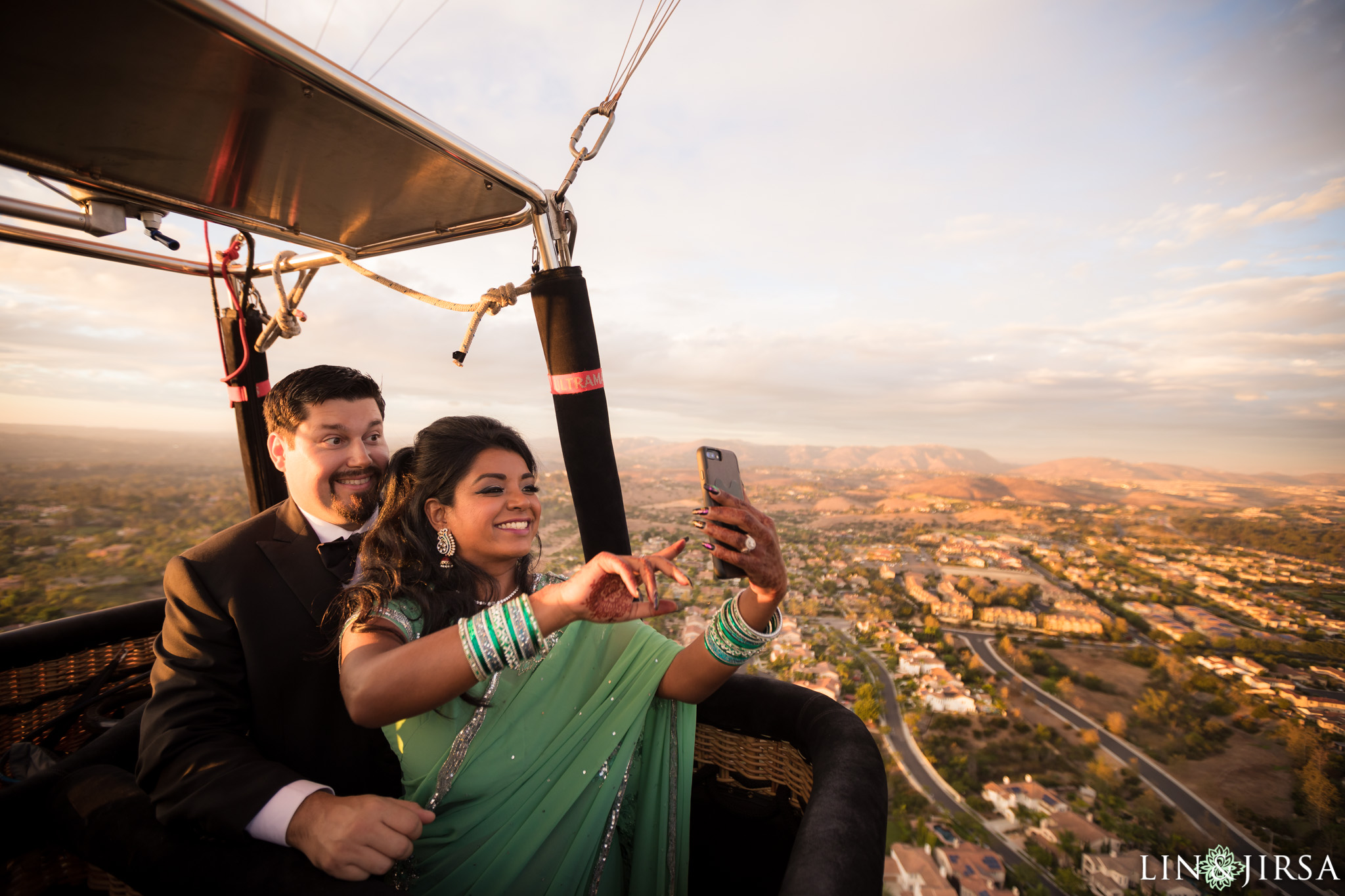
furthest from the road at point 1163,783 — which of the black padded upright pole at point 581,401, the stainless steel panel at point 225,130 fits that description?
the stainless steel panel at point 225,130

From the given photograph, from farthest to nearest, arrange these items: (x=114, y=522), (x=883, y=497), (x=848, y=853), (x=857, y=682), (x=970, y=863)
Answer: (x=883, y=497) < (x=857, y=682) < (x=114, y=522) < (x=970, y=863) < (x=848, y=853)

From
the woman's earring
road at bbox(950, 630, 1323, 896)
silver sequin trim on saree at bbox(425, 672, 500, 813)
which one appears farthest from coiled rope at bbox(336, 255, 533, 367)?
road at bbox(950, 630, 1323, 896)

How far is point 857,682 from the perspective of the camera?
3838 millimetres

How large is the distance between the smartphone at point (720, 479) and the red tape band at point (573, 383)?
0.65 m

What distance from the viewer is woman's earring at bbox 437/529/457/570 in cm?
158

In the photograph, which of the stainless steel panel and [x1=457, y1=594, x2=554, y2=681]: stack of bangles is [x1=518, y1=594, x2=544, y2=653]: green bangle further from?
the stainless steel panel

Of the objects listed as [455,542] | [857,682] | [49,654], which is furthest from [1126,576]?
[49,654]

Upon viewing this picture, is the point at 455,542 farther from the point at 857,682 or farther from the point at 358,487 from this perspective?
the point at 857,682

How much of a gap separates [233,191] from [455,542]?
1419 millimetres

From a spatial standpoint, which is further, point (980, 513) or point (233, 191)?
point (980, 513)

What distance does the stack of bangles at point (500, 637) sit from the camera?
3.63 ft

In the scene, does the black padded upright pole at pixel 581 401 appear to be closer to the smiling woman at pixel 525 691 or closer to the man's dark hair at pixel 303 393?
the smiling woman at pixel 525 691

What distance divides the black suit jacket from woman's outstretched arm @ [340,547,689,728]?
249 millimetres

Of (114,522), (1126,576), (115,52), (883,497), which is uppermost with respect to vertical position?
(115,52)
